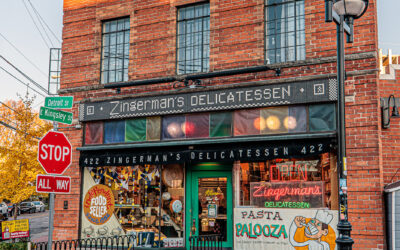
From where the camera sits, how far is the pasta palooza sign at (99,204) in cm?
1276

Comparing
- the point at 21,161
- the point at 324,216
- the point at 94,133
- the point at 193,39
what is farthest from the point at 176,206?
the point at 21,161

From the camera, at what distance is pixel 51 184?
22.6 ft

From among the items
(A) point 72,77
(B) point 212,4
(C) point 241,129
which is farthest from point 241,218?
(A) point 72,77

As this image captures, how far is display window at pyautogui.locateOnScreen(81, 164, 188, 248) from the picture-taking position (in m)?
12.0

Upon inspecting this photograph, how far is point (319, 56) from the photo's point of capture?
10688 millimetres

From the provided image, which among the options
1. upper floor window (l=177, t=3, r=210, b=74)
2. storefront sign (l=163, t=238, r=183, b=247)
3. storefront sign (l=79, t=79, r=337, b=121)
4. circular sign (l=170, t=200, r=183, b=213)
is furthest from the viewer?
upper floor window (l=177, t=3, r=210, b=74)

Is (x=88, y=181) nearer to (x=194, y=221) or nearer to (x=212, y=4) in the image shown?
(x=194, y=221)

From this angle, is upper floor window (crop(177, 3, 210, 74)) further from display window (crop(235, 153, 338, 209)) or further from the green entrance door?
display window (crop(235, 153, 338, 209))

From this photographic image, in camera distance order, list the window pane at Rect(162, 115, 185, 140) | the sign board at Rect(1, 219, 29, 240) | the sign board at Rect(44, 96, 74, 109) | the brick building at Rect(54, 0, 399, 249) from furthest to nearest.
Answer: the sign board at Rect(1, 219, 29, 240), the window pane at Rect(162, 115, 185, 140), the brick building at Rect(54, 0, 399, 249), the sign board at Rect(44, 96, 74, 109)

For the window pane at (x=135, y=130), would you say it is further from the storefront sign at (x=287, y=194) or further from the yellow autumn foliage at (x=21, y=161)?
the yellow autumn foliage at (x=21, y=161)

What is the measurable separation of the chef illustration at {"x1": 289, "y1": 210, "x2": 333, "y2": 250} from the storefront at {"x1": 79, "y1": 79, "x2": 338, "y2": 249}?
23 mm

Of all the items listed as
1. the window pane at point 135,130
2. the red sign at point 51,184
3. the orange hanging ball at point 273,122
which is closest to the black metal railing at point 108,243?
the window pane at point 135,130

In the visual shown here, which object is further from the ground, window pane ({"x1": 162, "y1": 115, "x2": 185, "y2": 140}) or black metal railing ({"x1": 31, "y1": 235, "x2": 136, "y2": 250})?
window pane ({"x1": 162, "y1": 115, "x2": 185, "y2": 140})

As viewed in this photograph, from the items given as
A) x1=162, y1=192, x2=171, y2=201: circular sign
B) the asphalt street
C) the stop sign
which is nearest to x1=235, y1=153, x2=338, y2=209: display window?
x1=162, y1=192, x2=171, y2=201: circular sign
